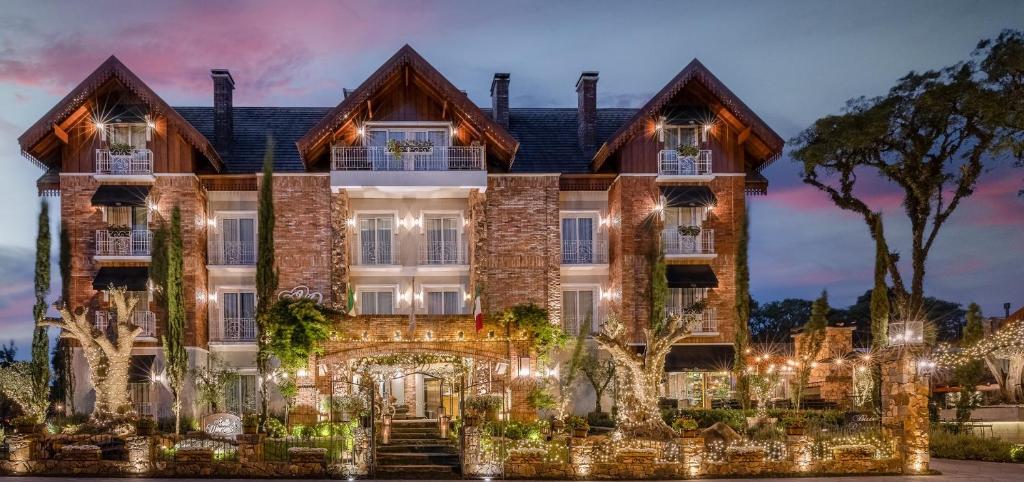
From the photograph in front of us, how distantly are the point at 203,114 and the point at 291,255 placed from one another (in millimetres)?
7048

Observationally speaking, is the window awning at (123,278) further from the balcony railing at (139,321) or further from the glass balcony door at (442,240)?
the glass balcony door at (442,240)

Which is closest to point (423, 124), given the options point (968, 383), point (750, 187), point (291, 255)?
point (291, 255)

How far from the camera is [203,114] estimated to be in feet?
118

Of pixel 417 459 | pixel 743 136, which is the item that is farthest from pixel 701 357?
pixel 417 459

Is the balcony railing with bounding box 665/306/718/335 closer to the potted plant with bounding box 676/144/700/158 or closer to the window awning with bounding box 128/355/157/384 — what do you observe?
the potted plant with bounding box 676/144/700/158

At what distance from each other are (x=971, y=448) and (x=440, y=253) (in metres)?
16.5

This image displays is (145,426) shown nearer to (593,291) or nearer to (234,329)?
(234,329)

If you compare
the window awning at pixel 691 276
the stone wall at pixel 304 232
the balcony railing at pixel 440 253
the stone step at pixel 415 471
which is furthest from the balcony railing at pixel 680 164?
the stone step at pixel 415 471

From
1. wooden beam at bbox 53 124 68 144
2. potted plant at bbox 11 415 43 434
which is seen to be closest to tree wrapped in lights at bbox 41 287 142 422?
potted plant at bbox 11 415 43 434

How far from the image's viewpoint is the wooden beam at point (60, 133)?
31.5 m

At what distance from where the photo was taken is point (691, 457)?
71.2 ft

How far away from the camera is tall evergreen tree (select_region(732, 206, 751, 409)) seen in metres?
31.3

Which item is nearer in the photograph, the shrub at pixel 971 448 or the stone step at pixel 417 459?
the stone step at pixel 417 459

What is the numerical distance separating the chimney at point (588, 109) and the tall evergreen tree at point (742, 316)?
229 inches
